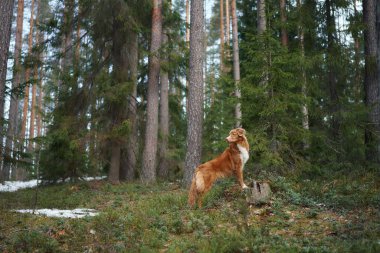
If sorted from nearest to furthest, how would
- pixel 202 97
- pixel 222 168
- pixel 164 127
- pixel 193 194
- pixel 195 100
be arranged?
pixel 193 194 < pixel 222 168 < pixel 195 100 < pixel 202 97 < pixel 164 127

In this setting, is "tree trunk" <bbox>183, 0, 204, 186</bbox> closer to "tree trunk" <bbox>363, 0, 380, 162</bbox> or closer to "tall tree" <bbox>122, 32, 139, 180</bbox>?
"tall tree" <bbox>122, 32, 139, 180</bbox>

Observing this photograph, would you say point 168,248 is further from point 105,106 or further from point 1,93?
point 105,106

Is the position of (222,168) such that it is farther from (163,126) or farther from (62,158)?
(163,126)

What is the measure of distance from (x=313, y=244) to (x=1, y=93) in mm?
7538

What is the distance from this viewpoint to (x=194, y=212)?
8070 millimetres

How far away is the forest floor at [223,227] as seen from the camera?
18.4ft

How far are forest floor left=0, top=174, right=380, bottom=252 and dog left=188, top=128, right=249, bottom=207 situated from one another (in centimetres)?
37

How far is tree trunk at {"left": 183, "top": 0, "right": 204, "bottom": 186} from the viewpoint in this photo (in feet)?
40.7

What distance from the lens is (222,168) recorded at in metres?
8.95

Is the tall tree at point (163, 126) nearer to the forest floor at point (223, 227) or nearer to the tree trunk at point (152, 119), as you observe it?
the tree trunk at point (152, 119)

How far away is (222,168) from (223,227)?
2.31 m

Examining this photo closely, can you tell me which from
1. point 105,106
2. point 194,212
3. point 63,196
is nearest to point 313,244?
point 194,212

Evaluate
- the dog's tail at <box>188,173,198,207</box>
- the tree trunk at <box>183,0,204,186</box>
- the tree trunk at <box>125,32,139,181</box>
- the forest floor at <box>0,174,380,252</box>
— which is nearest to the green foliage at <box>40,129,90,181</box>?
the tree trunk at <box>125,32,139,181</box>

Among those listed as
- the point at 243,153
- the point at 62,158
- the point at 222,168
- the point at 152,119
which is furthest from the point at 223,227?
the point at 62,158
